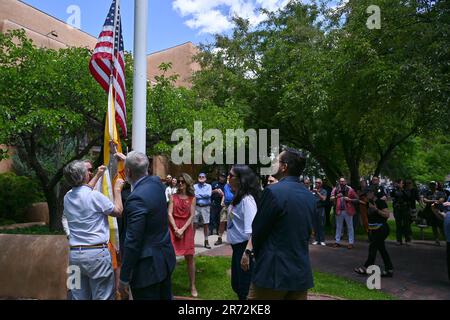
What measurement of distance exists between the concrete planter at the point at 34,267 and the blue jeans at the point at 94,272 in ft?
5.60

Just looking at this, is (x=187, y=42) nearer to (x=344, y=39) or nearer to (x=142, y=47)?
(x=344, y=39)

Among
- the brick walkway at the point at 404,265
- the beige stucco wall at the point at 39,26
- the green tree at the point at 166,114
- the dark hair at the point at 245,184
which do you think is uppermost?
the beige stucco wall at the point at 39,26

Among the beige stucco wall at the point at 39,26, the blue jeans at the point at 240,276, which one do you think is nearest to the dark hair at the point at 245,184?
the blue jeans at the point at 240,276

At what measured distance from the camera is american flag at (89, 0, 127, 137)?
612 cm

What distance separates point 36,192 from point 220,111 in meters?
7.38

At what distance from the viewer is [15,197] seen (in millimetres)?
13500

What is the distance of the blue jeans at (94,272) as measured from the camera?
157 inches

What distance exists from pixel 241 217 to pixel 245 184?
0.41 meters

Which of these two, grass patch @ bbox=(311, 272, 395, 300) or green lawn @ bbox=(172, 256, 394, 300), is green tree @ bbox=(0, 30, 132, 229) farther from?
grass patch @ bbox=(311, 272, 395, 300)

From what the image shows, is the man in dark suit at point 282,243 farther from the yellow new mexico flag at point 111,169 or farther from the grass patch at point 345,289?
the grass patch at point 345,289

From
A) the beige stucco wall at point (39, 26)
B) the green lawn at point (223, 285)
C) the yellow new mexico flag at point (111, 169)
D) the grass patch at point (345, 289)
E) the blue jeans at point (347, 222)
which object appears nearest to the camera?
the yellow new mexico flag at point (111, 169)

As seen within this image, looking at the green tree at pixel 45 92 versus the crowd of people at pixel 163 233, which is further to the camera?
the green tree at pixel 45 92
